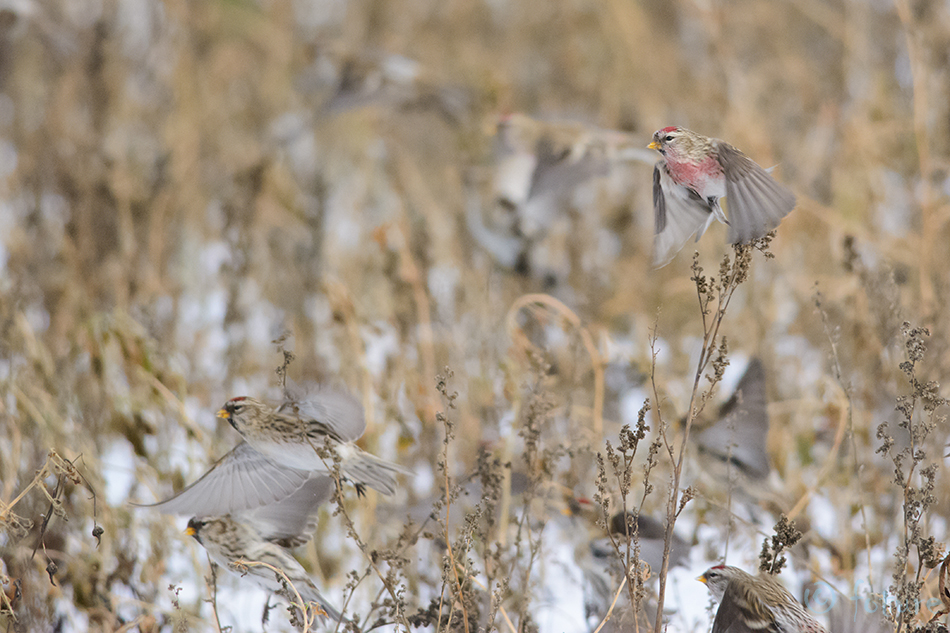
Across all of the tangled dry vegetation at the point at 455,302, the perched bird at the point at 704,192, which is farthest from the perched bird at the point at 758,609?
the perched bird at the point at 704,192

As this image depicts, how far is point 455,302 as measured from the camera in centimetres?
252

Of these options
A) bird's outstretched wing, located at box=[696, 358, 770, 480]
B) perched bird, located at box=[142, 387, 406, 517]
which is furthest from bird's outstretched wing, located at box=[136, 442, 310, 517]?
bird's outstretched wing, located at box=[696, 358, 770, 480]

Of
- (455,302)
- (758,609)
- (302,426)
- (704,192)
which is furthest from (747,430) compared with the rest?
(455,302)

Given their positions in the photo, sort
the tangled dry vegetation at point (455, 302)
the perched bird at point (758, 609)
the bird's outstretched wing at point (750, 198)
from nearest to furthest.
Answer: the bird's outstretched wing at point (750, 198)
the perched bird at point (758, 609)
the tangled dry vegetation at point (455, 302)

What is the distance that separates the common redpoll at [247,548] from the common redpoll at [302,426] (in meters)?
0.11

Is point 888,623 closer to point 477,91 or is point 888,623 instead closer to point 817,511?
point 817,511

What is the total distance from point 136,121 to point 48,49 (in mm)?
508

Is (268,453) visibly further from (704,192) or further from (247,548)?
(704,192)

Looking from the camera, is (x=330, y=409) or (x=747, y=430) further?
(x=747, y=430)

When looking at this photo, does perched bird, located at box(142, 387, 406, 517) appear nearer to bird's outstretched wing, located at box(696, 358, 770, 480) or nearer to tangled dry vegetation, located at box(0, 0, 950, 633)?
tangled dry vegetation, located at box(0, 0, 950, 633)

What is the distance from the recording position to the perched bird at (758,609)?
3.03ft

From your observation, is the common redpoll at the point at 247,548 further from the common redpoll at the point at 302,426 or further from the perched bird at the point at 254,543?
the common redpoll at the point at 302,426

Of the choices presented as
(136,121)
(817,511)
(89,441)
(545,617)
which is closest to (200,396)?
(89,441)

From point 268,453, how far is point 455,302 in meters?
1.55
